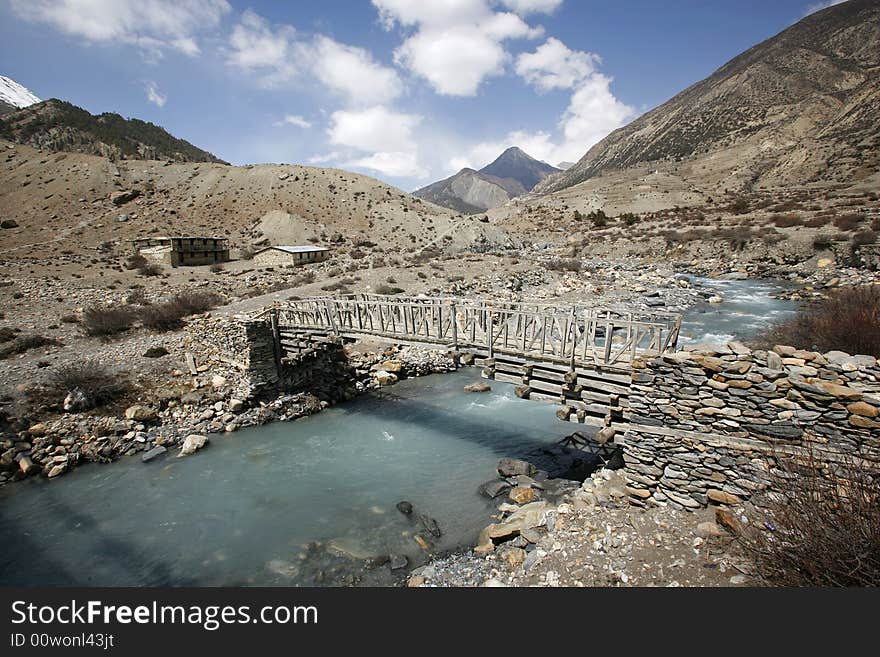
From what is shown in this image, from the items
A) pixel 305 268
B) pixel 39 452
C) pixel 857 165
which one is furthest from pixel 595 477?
pixel 857 165

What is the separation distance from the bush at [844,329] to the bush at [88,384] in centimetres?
2092

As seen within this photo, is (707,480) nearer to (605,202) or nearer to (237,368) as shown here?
(237,368)

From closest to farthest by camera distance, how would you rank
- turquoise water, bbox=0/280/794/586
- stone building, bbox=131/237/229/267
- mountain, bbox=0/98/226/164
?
turquoise water, bbox=0/280/794/586 < stone building, bbox=131/237/229/267 < mountain, bbox=0/98/226/164

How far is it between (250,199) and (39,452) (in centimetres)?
5169

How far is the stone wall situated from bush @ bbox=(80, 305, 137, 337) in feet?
66.6

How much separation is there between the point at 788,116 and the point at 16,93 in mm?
293033

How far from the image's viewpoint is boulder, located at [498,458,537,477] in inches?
404

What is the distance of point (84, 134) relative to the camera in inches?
2808

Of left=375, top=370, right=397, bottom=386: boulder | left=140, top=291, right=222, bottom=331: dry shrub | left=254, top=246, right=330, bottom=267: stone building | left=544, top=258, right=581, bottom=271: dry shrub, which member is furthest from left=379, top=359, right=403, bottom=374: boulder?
left=544, top=258, right=581, bottom=271: dry shrub

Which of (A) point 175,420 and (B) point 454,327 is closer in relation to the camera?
(B) point 454,327

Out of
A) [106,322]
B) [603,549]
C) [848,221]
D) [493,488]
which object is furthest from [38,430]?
[848,221]

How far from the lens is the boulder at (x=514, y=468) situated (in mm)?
10266

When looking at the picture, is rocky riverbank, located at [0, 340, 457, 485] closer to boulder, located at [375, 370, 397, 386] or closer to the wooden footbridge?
boulder, located at [375, 370, 397, 386]

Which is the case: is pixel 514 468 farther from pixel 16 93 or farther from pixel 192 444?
pixel 16 93
